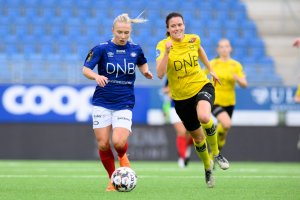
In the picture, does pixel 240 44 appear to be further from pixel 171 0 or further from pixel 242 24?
pixel 171 0

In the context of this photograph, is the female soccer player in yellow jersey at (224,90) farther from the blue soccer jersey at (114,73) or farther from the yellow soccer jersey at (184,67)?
the blue soccer jersey at (114,73)

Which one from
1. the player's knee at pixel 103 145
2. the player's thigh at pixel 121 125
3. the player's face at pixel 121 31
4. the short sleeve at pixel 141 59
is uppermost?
the player's face at pixel 121 31

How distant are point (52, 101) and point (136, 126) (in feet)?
6.69

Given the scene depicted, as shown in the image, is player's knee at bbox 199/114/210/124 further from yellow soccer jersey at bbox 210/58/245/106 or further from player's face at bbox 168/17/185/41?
yellow soccer jersey at bbox 210/58/245/106

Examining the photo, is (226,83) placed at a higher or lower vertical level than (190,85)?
lower

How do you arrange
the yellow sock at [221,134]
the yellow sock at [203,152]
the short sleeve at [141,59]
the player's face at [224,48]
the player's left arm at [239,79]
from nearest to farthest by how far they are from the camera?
1. the short sleeve at [141,59]
2. the yellow sock at [203,152]
3. the player's left arm at [239,79]
4. the player's face at [224,48]
5. the yellow sock at [221,134]

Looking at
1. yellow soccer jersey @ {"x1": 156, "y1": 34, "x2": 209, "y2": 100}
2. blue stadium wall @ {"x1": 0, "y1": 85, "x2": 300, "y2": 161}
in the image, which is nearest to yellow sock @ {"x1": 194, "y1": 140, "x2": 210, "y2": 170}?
yellow soccer jersey @ {"x1": 156, "y1": 34, "x2": 209, "y2": 100}

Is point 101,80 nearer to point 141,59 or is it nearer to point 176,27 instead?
point 141,59

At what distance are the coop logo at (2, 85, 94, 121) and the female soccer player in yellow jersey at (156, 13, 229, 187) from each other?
8.63 meters

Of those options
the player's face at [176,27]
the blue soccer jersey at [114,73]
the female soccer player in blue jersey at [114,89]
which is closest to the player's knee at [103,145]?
the female soccer player in blue jersey at [114,89]

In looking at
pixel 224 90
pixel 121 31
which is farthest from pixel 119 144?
pixel 224 90

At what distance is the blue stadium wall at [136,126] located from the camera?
1833 centimetres

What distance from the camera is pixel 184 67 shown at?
9.70 meters

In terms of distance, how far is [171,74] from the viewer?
32.1 ft
